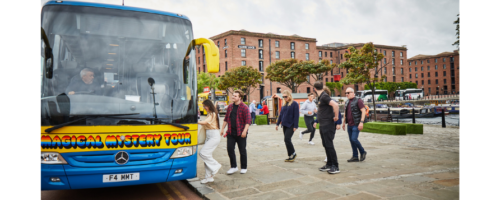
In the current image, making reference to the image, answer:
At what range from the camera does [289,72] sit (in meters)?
51.2

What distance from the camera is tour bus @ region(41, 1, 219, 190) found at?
4.04 meters

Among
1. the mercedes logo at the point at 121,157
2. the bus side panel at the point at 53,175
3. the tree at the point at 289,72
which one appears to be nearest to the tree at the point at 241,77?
the tree at the point at 289,72

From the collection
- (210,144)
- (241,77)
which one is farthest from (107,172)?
(241,77)

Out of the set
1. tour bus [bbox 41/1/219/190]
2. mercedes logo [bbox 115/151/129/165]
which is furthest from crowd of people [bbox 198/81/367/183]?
mercedes logo [bbox 115/151/129/165]

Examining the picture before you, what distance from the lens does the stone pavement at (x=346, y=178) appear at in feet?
15.7

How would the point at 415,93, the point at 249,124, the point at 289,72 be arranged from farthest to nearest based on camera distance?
1. the point at 415,93
2. the point at 289,72
3. the point at 249,124

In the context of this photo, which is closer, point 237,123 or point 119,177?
point 119,177

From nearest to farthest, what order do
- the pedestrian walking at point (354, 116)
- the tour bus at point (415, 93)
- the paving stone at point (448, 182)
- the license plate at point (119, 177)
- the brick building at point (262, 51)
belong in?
the license plate at point (119, 177) → the paving stone at point (448, 182) → the pedestrian walking at point (354, 116) → the brick building at point (262, 51) → the tour bus at point (415, 93)

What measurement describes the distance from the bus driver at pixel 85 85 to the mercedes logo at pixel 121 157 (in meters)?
0.85

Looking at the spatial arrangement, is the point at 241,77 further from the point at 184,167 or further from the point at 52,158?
the point at 52,158

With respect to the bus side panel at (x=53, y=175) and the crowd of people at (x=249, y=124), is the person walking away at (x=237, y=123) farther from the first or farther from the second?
the bus side panel at (x=53, y=175)

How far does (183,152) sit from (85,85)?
1.59 m

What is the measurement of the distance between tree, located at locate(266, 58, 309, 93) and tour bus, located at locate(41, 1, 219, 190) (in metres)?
46.8

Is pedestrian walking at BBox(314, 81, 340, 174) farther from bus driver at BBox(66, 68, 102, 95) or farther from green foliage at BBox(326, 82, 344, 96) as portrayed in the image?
green foliage at BBox(326, 82, 344, 96)
